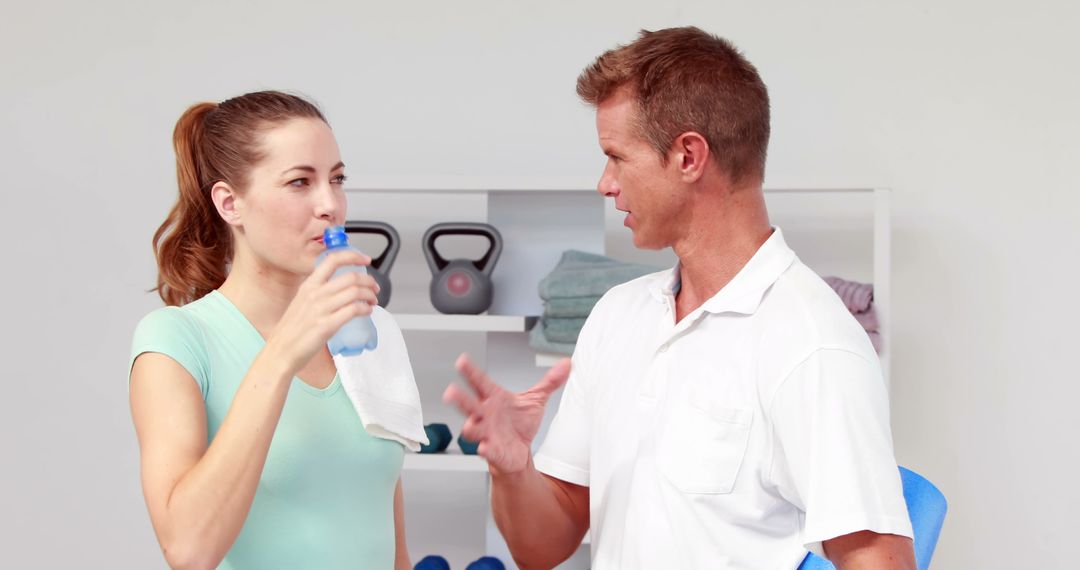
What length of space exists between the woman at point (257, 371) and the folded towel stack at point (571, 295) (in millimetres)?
1009

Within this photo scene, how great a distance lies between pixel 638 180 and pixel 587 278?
1.07 meters

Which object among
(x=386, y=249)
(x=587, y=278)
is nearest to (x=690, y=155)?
(x=587, y=278)

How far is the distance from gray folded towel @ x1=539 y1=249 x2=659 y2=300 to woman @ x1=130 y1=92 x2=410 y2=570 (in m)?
1.02

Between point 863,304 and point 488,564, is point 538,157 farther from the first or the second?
point 488,564

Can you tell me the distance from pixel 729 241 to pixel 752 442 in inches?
10.7

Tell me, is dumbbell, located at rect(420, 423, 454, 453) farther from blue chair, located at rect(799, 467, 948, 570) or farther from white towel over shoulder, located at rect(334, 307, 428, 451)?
blue chair, located at rect(799, 467, 948, 570)

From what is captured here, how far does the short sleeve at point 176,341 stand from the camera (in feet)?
3.89

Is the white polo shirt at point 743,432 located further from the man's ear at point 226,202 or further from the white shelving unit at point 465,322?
the white shelving unit at point 465,322

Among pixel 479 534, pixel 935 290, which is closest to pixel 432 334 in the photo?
pixel 479 534

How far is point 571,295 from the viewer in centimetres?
245

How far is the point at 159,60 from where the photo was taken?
9.66 ft

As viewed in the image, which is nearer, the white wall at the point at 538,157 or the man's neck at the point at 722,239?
the man's neck at the point at 722,239

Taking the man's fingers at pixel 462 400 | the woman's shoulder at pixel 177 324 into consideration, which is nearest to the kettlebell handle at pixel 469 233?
the woman's shoulder at pixel 177 324

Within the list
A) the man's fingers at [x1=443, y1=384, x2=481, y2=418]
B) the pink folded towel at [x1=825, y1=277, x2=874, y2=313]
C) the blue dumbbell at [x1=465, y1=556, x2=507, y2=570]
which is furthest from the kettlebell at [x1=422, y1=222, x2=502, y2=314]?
the man's fingers at [x1=443, y1=384, x2=481, y2=418]
